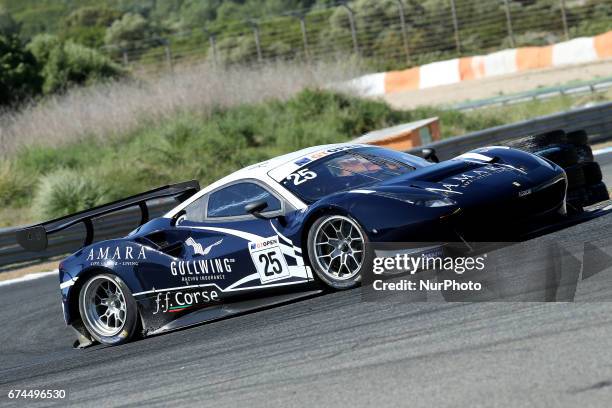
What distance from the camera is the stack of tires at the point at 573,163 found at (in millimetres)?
8477

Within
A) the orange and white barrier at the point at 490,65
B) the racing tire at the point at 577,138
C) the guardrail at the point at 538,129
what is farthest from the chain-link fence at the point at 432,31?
the racing tire at the point at 577,138

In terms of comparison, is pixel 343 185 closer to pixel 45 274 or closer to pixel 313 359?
pixel 313 359

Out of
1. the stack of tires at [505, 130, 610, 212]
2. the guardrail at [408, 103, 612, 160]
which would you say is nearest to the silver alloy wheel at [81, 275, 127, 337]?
the stack of tires at [505, 130, 610, 212]

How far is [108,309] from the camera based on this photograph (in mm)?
8703

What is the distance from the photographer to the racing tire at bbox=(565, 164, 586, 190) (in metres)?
8.43

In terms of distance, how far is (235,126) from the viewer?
78.6 ft

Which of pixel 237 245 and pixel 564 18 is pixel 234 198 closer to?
pixel 237 245

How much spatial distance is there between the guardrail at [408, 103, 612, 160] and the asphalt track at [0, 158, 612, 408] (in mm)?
8754

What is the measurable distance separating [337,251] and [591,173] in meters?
2.55

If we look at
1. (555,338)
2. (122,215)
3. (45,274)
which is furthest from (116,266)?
(122,215)

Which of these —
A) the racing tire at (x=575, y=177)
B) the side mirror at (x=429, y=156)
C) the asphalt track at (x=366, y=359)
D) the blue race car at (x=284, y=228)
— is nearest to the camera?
the asphalt track at (x=366, y=359)

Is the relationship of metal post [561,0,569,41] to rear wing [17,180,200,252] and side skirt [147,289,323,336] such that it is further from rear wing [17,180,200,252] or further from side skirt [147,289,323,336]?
side skirt [147,289,323,336]

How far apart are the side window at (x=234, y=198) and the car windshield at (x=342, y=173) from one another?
24 centimetres

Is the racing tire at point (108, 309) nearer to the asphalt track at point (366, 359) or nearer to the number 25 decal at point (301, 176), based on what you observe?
the asphalt track at point (366, 359)
